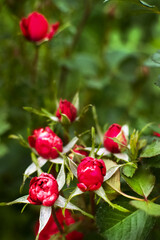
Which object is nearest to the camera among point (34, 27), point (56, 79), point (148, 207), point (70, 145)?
point (148, 207)

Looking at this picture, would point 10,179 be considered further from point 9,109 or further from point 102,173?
point 102,173

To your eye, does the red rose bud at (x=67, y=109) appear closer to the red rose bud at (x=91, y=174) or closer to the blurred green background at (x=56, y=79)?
the red rose bud at (x=91, y=174)

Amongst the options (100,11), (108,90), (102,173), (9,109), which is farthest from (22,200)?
(100,11)

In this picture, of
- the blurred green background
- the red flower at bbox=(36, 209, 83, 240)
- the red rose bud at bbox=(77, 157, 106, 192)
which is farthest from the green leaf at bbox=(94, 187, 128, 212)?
the blurred green background

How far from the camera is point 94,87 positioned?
984mm

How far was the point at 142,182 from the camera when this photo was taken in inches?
18.5

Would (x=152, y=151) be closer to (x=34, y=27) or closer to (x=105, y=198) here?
(x=105, y=198)

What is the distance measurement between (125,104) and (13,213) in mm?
484

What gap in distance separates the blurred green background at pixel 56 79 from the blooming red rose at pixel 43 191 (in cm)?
33

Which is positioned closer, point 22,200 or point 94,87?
point 22,200

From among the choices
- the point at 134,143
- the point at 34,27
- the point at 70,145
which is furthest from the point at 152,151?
the point at 34,27

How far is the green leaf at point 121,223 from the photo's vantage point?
1.48ft

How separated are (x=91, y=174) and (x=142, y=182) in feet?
0.25

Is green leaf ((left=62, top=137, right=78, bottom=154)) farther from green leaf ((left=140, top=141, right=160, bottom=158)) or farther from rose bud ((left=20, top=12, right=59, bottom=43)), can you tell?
rose bud ((left=20, top=12, right=59, bottom=43))
